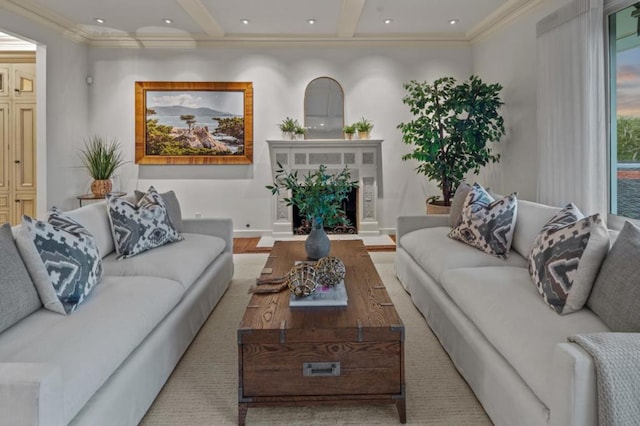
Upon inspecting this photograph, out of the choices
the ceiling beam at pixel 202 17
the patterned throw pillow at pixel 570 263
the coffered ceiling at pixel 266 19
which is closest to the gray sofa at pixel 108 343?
the patterned throw pillow at pixel 570 263

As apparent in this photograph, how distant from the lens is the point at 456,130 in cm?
498

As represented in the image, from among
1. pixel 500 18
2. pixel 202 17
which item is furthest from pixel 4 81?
pixel 500 18

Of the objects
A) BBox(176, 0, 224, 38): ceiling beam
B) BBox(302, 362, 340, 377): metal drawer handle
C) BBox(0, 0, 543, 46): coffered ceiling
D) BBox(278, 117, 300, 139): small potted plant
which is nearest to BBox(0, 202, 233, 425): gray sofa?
BBox(302, 362, 340, 377): metal drawer handle

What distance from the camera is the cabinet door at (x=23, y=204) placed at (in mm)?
5707

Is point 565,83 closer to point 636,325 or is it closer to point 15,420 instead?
point 636,325

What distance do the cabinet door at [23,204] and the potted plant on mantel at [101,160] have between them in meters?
0.80

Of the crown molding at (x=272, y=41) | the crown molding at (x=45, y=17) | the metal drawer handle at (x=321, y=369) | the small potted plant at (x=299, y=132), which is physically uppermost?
the crown molding at (x=272, y=41)

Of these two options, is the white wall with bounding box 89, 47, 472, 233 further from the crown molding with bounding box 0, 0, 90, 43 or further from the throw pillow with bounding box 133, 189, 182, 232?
the throw pillow with bounding box 133, 189, 182, 232

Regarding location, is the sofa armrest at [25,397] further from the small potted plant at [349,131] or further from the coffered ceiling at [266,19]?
the small potted plant at [349,131]

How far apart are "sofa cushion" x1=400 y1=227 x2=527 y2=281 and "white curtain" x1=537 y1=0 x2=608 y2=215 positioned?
3.58 ft

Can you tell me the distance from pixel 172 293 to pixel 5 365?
119cm

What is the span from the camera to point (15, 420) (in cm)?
111

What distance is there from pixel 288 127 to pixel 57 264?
4.42m

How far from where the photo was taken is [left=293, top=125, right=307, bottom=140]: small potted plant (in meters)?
6.01
